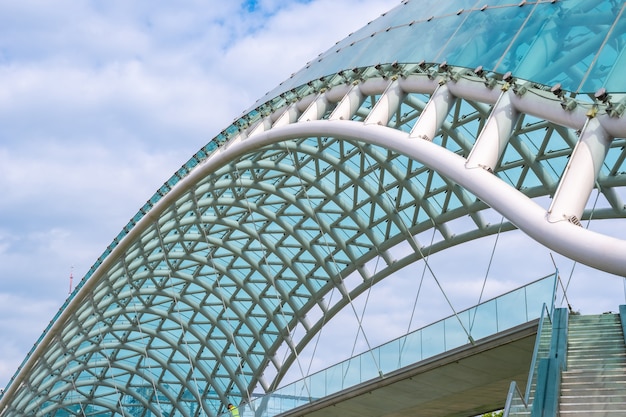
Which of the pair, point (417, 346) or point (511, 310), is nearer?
point (511, 310)

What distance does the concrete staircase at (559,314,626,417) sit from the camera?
15.8 metres

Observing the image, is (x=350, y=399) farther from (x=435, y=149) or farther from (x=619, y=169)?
(x=435, y=149)

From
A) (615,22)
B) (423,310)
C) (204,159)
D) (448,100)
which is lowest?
(615,22)

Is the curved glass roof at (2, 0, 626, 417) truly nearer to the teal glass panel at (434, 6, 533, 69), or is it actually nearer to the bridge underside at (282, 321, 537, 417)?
the teal glass panel at (434, 6, 533, 69)

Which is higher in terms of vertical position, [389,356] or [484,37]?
[484,37]

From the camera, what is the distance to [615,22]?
1780cm

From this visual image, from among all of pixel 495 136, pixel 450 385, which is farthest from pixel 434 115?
pixel 450 385

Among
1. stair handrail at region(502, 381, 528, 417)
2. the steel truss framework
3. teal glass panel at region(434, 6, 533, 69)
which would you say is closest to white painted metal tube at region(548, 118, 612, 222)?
the steel truss framework

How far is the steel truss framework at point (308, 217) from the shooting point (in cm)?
1797

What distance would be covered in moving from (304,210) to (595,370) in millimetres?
31083

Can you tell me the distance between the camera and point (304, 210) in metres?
47.7

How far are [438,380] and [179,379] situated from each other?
3789 centimetres

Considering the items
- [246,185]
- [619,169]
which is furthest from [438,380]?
[246,185]

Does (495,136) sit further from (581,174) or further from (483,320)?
(483,320)
